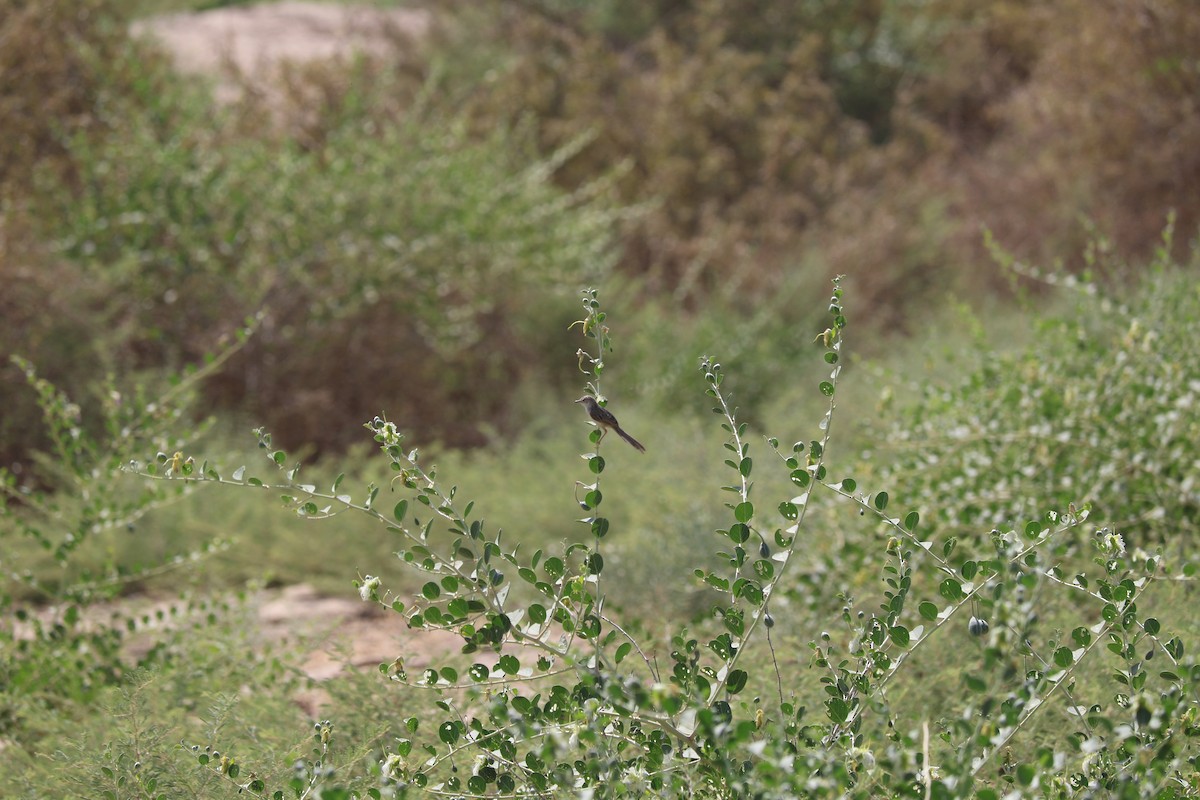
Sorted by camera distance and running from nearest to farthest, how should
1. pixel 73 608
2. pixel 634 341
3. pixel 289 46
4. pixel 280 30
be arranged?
pixel 73 608
pixel 634 341
pixel 289 46
pixel 280 30

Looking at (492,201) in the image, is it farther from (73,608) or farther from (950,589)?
(950,589)

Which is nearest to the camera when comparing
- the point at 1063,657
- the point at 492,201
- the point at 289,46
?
the point at 1063,657

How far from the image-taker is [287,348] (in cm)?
595

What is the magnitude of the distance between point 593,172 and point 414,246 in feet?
11.7

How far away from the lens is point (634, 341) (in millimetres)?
6527

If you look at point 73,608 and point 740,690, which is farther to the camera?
point 73,608

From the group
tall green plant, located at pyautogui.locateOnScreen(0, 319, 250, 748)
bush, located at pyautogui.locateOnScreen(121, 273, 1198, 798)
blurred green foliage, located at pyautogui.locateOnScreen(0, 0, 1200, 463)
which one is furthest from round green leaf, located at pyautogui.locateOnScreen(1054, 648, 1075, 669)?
blurred green foliage, located at pyautogui.locateOnScreen(0, 0, 1200, 463)

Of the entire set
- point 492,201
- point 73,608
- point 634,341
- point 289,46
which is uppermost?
point 289,46

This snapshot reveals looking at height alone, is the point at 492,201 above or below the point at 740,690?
above

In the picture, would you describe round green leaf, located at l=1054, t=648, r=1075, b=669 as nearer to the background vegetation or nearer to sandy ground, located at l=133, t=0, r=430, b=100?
the background vegetation

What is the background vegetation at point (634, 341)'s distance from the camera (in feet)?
7.47

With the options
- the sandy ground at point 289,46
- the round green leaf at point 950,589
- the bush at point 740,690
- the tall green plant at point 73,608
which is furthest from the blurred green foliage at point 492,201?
the round green leaf at point 950,589

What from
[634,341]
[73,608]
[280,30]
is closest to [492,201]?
[634,341]

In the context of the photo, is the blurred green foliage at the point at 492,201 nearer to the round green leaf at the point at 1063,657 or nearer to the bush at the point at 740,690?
the bush at the point at 740,690
